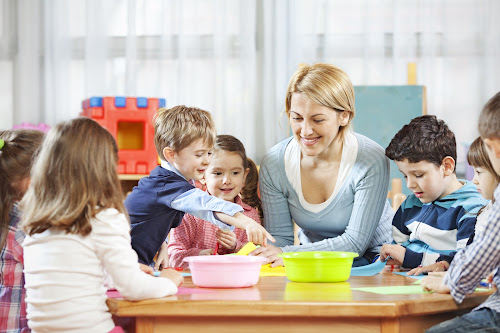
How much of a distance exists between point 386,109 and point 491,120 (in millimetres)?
2325

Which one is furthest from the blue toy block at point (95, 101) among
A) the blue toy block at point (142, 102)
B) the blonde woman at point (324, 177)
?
the blonde woman at point (324, 177)

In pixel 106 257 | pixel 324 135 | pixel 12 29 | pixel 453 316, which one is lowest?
pixel 453 316

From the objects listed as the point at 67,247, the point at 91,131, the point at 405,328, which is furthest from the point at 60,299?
the point at 405,328

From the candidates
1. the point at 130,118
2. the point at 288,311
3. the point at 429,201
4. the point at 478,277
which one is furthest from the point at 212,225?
the point at 130,118

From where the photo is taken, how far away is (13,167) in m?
1.85

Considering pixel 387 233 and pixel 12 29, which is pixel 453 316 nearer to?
pixel 387 233

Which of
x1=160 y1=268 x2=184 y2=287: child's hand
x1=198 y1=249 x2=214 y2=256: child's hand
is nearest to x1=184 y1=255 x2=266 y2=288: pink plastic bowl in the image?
x1=160 y1=268 x2=184 y2=287: child's hand

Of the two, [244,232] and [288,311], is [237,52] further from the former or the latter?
[288,311]

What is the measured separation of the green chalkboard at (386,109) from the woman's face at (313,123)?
1.63m

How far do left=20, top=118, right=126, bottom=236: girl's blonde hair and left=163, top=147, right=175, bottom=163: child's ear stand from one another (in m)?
0.58

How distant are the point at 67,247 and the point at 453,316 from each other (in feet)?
3.15

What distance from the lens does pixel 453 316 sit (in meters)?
1.61

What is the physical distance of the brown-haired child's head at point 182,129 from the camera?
215 centimetres

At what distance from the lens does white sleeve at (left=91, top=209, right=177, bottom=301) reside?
57.7 inches
